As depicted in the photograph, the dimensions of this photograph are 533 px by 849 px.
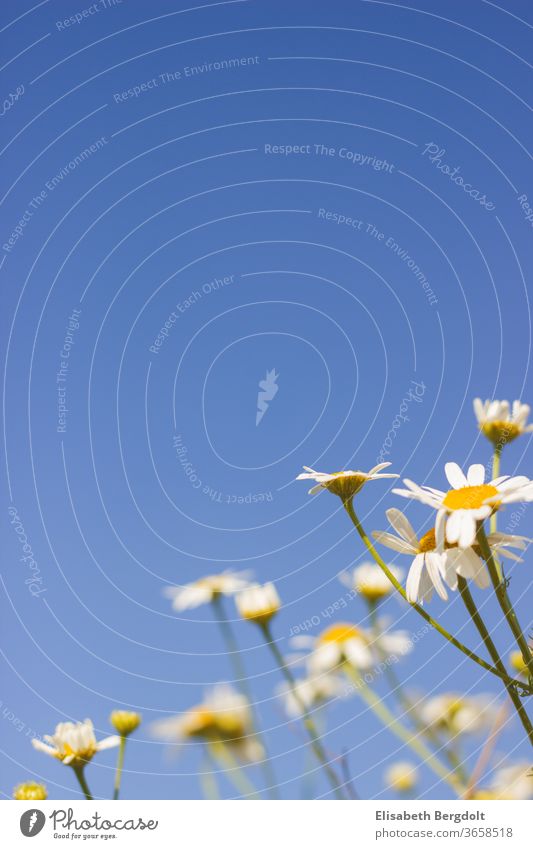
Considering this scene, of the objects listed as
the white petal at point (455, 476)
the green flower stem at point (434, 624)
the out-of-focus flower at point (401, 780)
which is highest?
the white petal at point (455, 476)

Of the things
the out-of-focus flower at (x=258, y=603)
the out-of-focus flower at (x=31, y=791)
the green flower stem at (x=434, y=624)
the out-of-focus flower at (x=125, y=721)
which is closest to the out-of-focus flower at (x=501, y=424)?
the green flower stem at (x=434, y=624)

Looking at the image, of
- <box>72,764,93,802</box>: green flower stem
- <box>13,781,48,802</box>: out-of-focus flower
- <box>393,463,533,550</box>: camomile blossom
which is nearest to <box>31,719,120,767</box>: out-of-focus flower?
<box>72,764,93,802</box>: green flower stem

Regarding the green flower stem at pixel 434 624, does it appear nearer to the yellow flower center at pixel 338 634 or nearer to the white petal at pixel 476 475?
the white petal at pixel 476 475

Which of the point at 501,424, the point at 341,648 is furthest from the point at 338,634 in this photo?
the point at 501,424
